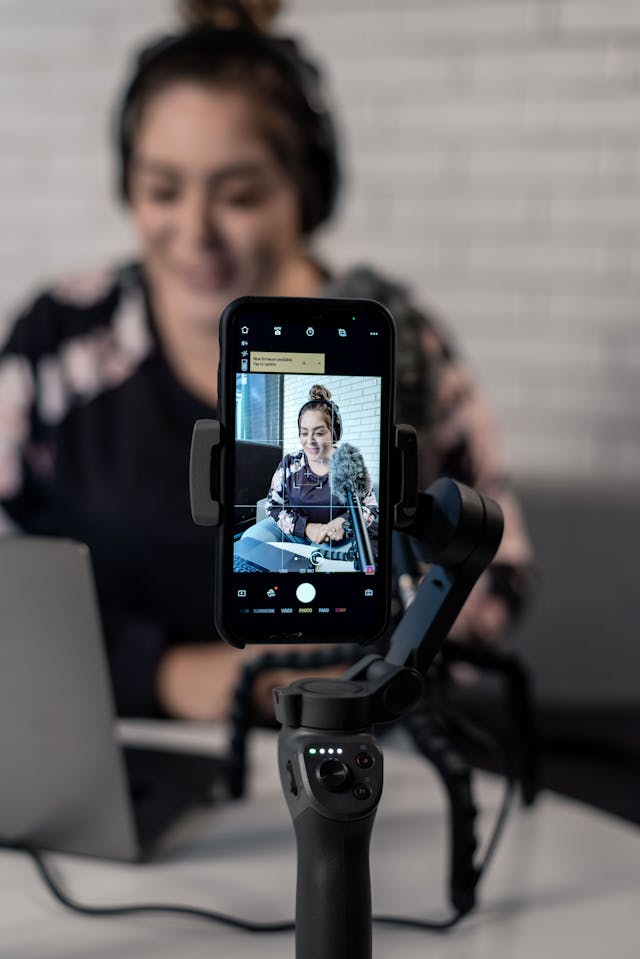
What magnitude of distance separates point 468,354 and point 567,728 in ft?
2.95

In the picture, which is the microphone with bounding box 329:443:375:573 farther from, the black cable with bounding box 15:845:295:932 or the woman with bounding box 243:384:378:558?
the black cable with bounding box 15:845:295:932

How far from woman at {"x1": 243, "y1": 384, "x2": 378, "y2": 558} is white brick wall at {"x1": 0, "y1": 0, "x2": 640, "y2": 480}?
172 cm

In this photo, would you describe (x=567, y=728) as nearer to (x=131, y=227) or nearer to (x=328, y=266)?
(x=328, y=266)

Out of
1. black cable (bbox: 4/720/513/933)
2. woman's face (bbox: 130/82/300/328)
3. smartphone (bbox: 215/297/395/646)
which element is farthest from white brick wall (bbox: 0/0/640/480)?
smartphone (bbox: 215/297/395/646)

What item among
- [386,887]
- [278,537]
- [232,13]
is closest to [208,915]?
[386,887]

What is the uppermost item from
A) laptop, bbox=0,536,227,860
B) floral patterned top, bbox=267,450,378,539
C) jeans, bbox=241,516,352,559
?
floral patterned top, bbox=267,450,378,539

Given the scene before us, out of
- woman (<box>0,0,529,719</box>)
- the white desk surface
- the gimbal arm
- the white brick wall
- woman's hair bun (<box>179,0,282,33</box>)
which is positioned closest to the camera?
the gimbal arm

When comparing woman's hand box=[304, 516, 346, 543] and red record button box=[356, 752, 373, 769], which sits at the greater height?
woman's hand box=[304, 516, 346, 543]

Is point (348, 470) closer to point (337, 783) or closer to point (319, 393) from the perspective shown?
point (319, 393)

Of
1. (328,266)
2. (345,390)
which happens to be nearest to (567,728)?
(328,266)

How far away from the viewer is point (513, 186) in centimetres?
219

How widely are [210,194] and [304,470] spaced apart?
987 millimetres

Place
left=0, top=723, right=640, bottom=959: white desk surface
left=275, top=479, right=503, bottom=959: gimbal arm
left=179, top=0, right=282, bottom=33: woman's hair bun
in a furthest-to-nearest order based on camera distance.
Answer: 1. left=179, top=0, right=282, bottom=33: woman's hair bun
2. left=0, top=723, right=640, bottom=959: white desk surface
3. left=275, top=479, right=503, bottom=959: gimbal arm

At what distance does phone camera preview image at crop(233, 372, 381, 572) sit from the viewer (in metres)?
0.49
